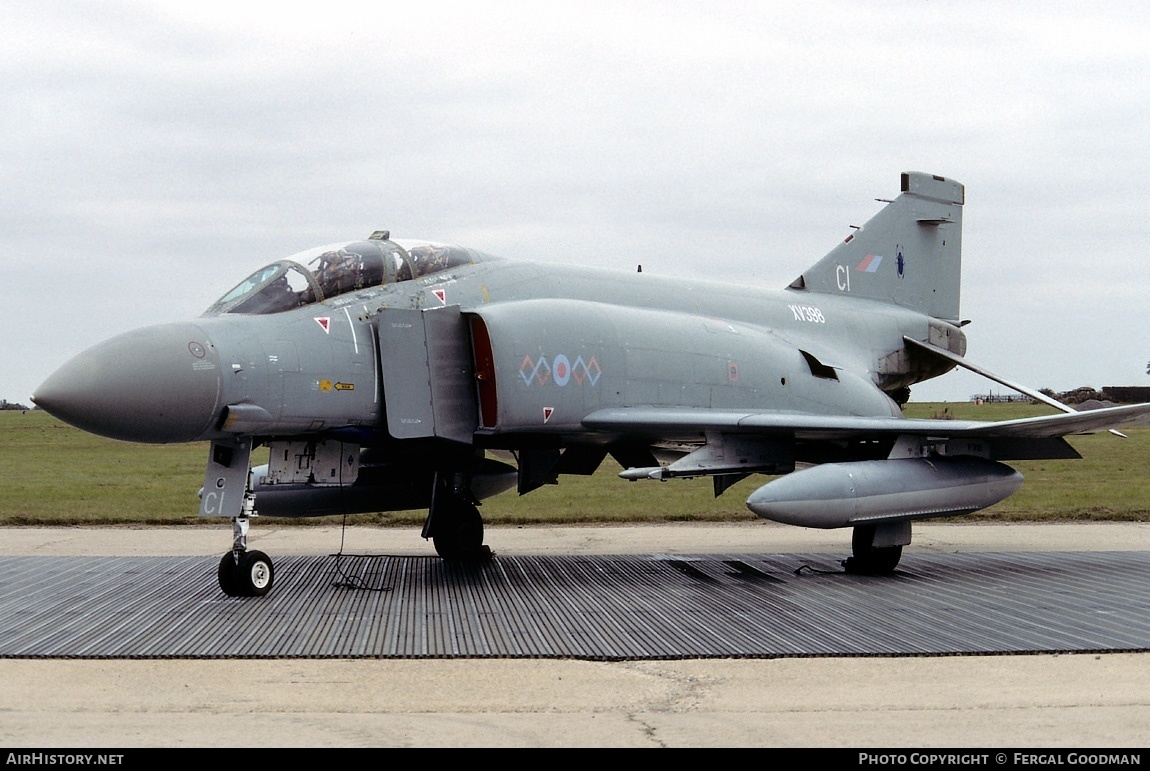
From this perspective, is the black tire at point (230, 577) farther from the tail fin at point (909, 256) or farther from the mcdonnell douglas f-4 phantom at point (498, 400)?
the tail fin at point (909, 256)

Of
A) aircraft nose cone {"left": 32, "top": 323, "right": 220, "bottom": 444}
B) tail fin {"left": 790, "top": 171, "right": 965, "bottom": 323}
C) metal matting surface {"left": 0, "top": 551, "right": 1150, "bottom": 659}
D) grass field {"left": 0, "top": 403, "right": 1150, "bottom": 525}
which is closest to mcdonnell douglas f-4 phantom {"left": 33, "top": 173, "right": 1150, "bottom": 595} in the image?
aircraft nose cone {"left": 32, "top": 323, "right": 220, "bottom": 444}

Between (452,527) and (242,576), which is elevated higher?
(242,576)

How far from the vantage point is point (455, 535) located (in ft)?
38.2

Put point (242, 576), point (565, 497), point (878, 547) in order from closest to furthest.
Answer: point (242, 576) → point (878, 547) → point (565, 497)

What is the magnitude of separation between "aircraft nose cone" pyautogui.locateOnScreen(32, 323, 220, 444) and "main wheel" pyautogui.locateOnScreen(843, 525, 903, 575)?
584 centimetres

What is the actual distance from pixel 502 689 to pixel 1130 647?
390 cm

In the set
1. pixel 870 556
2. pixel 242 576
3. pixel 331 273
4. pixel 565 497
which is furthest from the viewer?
pixel 565 497

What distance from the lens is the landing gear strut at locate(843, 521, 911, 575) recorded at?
10711 millimetres

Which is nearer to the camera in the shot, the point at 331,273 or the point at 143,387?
the point at 143,387

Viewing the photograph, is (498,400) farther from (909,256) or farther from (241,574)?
(909,256)

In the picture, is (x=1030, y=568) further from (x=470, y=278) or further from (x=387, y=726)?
(x=387, y=726)

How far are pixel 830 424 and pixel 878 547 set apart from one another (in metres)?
1.24

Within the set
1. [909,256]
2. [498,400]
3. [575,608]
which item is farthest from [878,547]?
[909,256]

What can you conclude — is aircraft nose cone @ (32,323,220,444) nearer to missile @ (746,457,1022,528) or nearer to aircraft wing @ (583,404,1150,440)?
aircraft wing @ (583,404,1150,440)
